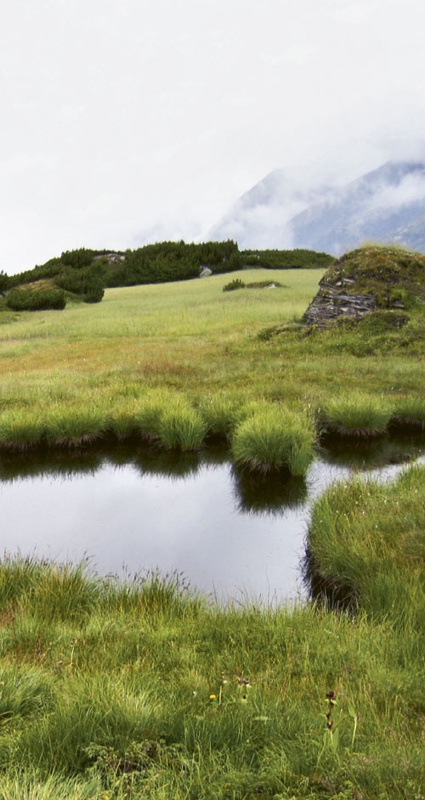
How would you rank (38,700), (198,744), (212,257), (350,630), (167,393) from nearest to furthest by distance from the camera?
(198,744) < (38,700) < (350,630) < (167,393) < (212,257)

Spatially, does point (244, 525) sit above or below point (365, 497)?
below

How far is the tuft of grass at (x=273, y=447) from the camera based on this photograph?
894 cm

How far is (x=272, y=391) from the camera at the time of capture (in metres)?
12.7

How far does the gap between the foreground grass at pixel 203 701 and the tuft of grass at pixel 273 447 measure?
13.9ft

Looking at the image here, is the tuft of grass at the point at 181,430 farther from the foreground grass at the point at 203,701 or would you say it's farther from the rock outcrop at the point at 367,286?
the rock outcrop at the point at 367,286

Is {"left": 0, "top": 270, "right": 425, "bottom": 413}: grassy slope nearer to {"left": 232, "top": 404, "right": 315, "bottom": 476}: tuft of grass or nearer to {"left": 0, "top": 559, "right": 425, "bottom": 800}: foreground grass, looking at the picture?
{"left": 232, "top": 404, "right": 315, "bottom": 476}: tuft of grass

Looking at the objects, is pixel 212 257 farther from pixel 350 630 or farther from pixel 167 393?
pixel 350 630

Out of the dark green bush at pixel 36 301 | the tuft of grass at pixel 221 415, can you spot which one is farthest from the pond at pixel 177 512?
the dark green bush at pixel 36 301

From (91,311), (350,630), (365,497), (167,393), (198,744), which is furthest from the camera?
(91,311)

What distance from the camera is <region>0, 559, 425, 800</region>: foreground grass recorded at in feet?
8.95

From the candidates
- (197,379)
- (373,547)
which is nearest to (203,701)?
(373,547)

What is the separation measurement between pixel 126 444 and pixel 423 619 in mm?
7404

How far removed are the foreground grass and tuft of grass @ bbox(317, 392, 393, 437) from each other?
6468 millimetres

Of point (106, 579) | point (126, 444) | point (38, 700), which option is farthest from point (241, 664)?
point (126, 444)
